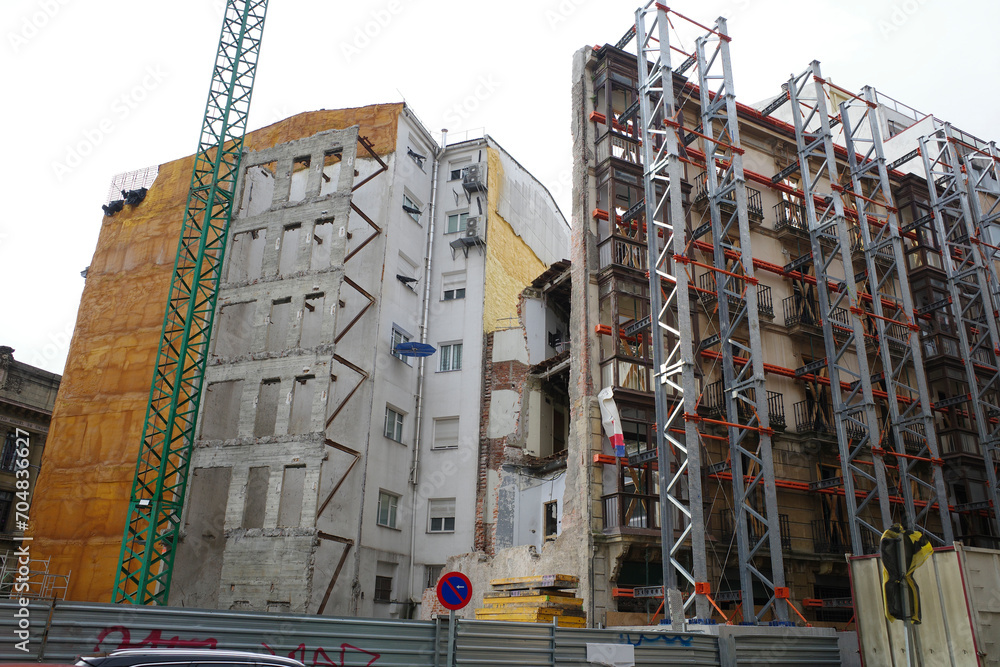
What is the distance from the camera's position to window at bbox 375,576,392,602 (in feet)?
95.6

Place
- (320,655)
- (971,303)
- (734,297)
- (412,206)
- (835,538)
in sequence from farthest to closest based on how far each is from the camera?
(412,206) → (971,303) → (835,538) → (734,297) → (320,655)

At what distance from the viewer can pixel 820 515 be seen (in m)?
25.2

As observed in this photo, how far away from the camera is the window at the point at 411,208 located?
36188 mm

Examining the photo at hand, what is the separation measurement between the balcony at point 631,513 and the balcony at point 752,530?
247 cm

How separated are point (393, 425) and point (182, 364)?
29.3ft

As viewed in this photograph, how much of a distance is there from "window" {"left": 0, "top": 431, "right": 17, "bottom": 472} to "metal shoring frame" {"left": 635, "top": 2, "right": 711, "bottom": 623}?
36.8 metres

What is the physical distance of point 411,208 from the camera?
36.5 meters

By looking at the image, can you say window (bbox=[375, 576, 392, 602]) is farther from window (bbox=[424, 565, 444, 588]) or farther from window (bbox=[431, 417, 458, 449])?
window (bbox=[431, 417, 458, 449])

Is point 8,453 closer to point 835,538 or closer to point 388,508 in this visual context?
point 388,508

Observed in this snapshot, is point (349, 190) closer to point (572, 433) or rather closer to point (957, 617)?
point (572, 433)

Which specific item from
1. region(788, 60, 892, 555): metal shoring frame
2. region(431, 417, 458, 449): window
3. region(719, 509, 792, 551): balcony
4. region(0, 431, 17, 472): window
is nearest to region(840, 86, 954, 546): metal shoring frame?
region(788, 60, 892, 555): metal shoring frame

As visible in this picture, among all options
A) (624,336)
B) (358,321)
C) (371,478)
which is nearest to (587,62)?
(624,336)

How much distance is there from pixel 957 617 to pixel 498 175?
30202mm

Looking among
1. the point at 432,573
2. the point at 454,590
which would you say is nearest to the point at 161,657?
the point at 454,590
